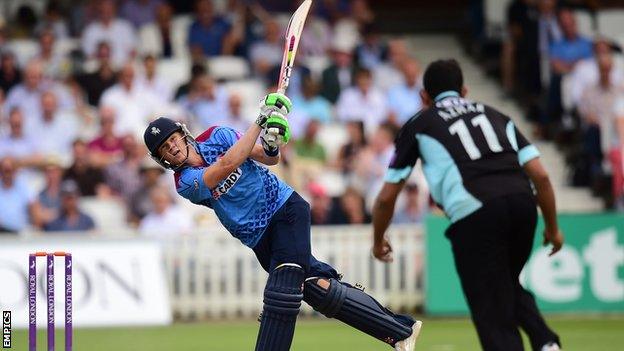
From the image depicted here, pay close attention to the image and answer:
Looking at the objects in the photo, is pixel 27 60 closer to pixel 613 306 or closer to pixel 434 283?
pixel 434 283

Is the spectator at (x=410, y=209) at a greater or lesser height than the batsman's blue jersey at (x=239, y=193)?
lesser

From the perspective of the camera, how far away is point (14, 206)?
1565cm

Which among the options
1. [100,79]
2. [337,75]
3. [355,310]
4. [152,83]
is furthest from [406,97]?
[355,310]

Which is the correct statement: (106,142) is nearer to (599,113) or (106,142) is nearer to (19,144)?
(19,144)

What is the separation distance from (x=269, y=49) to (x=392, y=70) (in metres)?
1.63

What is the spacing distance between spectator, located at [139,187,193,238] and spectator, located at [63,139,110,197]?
0.69 m

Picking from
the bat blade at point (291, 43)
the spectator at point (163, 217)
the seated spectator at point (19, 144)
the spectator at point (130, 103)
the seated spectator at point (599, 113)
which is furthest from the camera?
the spectator at point (130, 103)

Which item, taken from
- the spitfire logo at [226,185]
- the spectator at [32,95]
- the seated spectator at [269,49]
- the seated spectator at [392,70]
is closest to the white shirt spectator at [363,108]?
the seated spectator at [392,70]

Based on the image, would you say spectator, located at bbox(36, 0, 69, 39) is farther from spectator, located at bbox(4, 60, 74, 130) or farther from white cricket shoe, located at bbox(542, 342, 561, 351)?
white cricket shoe, located at bbox(542, 342, 561, 351)

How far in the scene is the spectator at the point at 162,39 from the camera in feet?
59.6

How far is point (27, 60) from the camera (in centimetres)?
1773

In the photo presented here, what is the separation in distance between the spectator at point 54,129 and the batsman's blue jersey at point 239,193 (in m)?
8.30

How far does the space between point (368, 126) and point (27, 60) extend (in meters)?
4.44

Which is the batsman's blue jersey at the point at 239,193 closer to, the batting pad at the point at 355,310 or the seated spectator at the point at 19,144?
the batting pad at the point at 355,310
